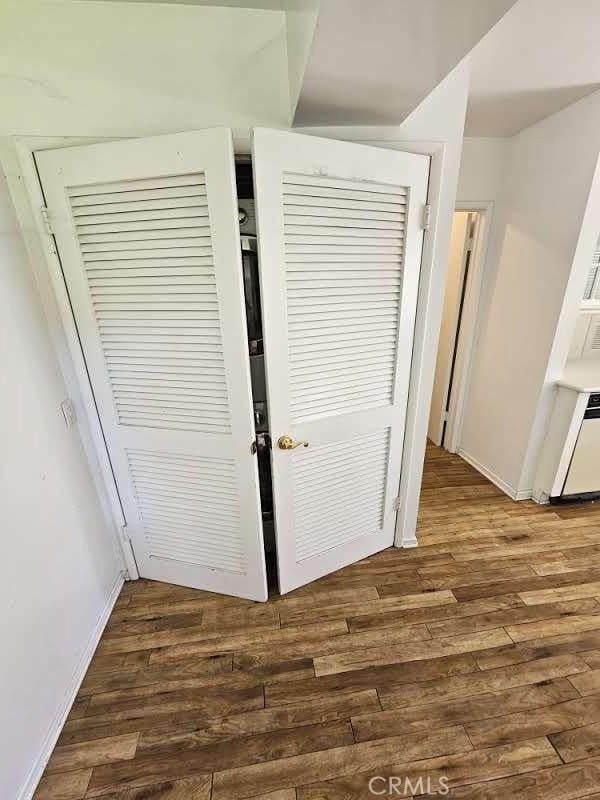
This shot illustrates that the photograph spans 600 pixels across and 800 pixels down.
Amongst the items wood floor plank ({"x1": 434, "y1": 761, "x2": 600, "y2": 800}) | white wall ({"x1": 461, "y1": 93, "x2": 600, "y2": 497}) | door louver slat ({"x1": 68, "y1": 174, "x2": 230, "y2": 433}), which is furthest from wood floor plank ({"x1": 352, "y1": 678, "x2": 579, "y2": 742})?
white wall ({"x1": 461, "y1": 93, "x2": 600, "y2": 497})

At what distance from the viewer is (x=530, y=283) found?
7.18 ft

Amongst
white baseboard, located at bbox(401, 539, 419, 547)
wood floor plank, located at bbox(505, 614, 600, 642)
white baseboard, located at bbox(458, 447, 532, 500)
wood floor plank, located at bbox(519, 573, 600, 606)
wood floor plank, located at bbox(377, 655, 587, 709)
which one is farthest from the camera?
white baseboard, located at bbox(458, 447, 532, 500)

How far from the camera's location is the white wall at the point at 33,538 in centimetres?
108

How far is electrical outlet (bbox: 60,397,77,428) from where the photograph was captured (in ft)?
4.66

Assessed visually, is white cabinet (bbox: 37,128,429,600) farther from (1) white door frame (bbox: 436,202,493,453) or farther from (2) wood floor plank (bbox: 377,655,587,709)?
(1) white door frame (bbox: 436,202,493,453)

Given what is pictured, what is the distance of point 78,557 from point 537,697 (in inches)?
78.5

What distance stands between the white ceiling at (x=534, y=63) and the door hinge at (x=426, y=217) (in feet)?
2.13

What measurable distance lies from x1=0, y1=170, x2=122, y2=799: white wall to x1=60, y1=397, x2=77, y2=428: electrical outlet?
3cm

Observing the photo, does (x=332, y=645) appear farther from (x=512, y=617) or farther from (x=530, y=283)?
(x=530, y=283)

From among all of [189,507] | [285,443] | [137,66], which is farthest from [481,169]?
[189,507]

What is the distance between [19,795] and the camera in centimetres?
105

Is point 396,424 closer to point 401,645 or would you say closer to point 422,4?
point 401,645

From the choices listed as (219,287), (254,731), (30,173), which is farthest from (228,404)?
(254,731)

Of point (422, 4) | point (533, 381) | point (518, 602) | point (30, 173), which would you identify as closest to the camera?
point (422, 4)
